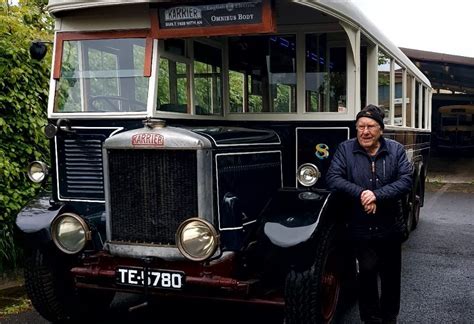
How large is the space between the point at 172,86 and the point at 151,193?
0.99 meters

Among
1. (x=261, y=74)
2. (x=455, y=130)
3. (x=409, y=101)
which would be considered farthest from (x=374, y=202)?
(x=455, y=130)

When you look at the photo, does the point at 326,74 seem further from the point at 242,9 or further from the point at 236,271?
the point at 236,271

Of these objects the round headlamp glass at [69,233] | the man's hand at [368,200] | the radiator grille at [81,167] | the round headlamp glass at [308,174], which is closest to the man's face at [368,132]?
the man's hand at [368,200]

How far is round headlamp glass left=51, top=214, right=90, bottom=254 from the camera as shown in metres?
4.00

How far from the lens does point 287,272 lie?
12.3 ft

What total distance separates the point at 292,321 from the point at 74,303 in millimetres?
1874

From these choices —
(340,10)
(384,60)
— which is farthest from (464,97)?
(340,10)

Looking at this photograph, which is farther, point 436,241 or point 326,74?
point 436,241

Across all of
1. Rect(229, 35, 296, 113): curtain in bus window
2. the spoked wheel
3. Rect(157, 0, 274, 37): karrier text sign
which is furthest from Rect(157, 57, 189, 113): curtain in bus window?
the spoked wheel

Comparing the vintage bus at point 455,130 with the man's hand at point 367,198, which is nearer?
the man's hand at point 367,198

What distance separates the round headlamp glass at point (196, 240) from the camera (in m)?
3.65

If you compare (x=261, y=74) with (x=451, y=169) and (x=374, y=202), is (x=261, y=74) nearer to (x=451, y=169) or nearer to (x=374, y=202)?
(x=374, y=202)

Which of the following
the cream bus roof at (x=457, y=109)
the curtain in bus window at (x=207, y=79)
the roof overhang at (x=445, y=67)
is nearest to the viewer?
the curtain in bus window at (x=207, y=79)

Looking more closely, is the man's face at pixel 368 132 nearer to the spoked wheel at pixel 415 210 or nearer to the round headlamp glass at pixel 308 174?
the round headlamp glass at pixel 308 174
